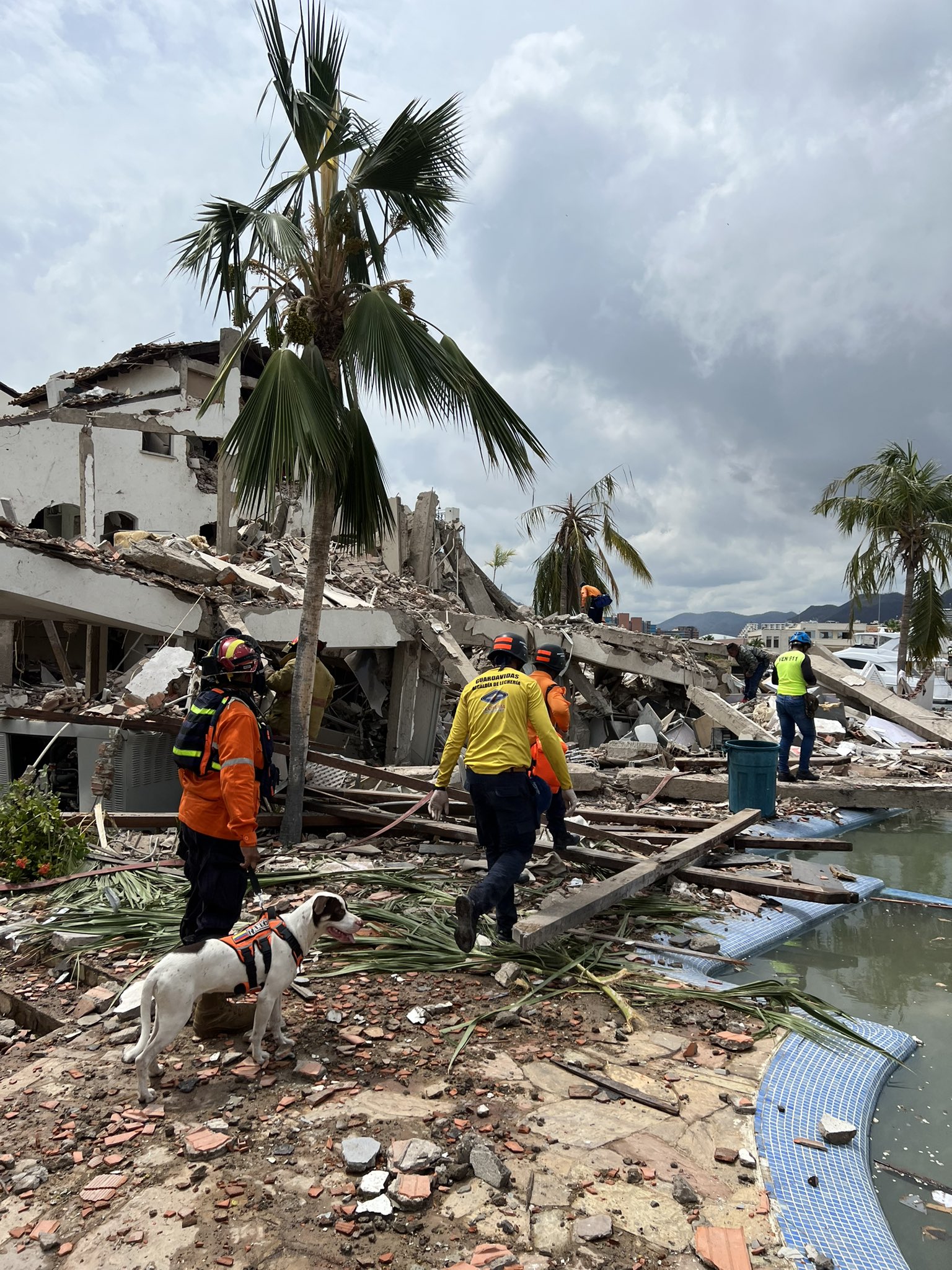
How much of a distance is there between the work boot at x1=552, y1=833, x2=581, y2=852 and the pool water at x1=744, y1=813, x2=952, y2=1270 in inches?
67.9

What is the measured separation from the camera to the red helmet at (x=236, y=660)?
393 centimetres

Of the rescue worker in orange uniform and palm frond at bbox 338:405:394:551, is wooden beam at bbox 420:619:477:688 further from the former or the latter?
the rescue worker in orange uniform

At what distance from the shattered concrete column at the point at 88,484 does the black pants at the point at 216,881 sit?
750 inches

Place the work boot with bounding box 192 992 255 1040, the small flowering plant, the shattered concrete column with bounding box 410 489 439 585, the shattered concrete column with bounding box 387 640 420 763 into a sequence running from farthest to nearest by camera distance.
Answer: the shattered concrete column with bounding box 410 489 439 585 → the shattered concrete column with bounding box 387 640 420 763 → the small flowering plant → the work boot with bounding box 192 992 255 1040

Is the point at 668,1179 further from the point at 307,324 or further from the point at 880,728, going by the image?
the point at 880,728

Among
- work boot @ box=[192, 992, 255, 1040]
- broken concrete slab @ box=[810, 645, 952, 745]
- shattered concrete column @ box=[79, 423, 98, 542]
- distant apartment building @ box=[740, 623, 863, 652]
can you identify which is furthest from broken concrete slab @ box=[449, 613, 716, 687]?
distant apartment building @ box=[740, 623, 863, 652]

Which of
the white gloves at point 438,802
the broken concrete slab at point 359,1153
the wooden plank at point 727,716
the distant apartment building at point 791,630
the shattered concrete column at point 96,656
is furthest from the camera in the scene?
the distant apartment building at point 791,630

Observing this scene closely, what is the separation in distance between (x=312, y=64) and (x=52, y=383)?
65.0ft

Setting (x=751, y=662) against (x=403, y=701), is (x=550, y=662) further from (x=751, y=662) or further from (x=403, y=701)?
(x=751, y=662)

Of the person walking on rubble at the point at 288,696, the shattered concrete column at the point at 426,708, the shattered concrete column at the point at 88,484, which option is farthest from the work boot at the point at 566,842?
the shattered concrete column at the point at 88,484

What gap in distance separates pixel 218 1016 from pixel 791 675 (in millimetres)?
8135

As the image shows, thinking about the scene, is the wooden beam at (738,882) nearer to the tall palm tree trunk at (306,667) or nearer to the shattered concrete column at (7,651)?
the tall palm tree trunk at (306,667)

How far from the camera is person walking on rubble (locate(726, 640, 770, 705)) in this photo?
14914 millimetres

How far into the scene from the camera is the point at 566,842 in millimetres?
6484
